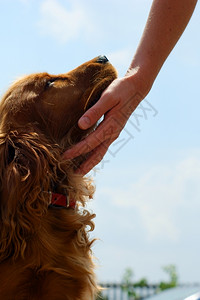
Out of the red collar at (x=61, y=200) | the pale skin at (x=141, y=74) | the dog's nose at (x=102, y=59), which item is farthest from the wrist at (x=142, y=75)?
the red collar at (x=61, y=200)

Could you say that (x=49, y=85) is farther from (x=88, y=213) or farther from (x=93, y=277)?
(x=93, y=277)

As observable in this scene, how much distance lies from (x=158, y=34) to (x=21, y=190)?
145 cm

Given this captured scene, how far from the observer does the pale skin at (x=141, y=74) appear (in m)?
3.56

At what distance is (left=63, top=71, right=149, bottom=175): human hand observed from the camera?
3.54 metres

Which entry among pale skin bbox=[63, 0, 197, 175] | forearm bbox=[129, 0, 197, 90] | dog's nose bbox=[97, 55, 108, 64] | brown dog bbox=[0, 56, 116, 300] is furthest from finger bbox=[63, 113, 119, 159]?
dog's nose bbox=[97, 55, 108, 64]

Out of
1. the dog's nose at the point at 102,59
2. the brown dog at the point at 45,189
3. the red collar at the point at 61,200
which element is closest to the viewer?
the brown dog at the point at 45,189

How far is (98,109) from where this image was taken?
11.6 feet

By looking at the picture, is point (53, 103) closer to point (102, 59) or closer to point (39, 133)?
point (39, 133)

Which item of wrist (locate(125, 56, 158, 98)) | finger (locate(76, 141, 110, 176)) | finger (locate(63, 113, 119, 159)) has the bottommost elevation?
finger (locate(76, 141, 110, 176))

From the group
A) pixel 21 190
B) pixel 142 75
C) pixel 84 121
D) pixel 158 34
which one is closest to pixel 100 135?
pixel 84 121

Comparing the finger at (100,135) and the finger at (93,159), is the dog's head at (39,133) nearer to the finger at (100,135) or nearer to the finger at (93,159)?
the finger at (93,159)

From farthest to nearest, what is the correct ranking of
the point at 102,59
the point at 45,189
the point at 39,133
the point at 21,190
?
the point at 102,59 → the point at 39,133 → the point at 45,189 → the point at 21,190

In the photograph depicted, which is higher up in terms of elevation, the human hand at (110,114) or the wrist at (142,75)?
the wrist at (142,75)

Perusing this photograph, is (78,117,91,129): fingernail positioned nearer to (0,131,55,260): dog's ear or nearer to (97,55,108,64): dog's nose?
(0,131,55,260): dog's ear
